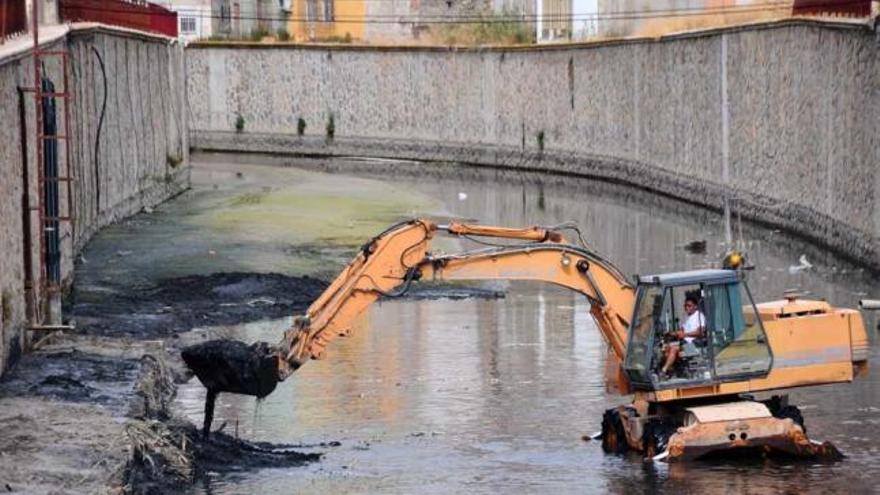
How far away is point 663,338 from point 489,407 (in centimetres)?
313

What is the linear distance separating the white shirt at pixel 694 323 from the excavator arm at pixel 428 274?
1.81 feet

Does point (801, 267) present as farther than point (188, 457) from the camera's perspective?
Yes

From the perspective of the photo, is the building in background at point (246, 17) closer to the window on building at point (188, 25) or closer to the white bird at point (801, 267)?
the window on building at point (188, 25)

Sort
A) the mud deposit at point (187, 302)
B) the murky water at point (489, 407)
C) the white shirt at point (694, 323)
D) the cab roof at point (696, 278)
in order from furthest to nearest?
the mud deposit at point (187, 302) → the white shirt at point (694, 323) → the cab roof at point (696, 278) → the murky water at point (489, 407)

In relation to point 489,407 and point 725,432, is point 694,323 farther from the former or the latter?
point 489,407

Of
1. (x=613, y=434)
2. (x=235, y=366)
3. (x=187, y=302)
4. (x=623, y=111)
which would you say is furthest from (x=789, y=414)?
(x=623, y=111)

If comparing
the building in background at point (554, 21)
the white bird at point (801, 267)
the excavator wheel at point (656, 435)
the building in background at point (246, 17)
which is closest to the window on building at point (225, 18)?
the building in background at point (246, 17)

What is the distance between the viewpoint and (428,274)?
61.4ft

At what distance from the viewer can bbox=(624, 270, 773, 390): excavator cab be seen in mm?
18750

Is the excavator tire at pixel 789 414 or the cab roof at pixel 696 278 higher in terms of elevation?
the cab roof at pixel 696 278

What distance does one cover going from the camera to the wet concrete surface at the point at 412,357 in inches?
717

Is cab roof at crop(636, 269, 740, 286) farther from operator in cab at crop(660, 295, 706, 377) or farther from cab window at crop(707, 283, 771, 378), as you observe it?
operator in cab at crop(660, 295, 706, 377)

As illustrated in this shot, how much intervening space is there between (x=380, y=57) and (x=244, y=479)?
57845mm

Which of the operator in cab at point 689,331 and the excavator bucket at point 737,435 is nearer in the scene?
the excavator bucket at point 737,435
